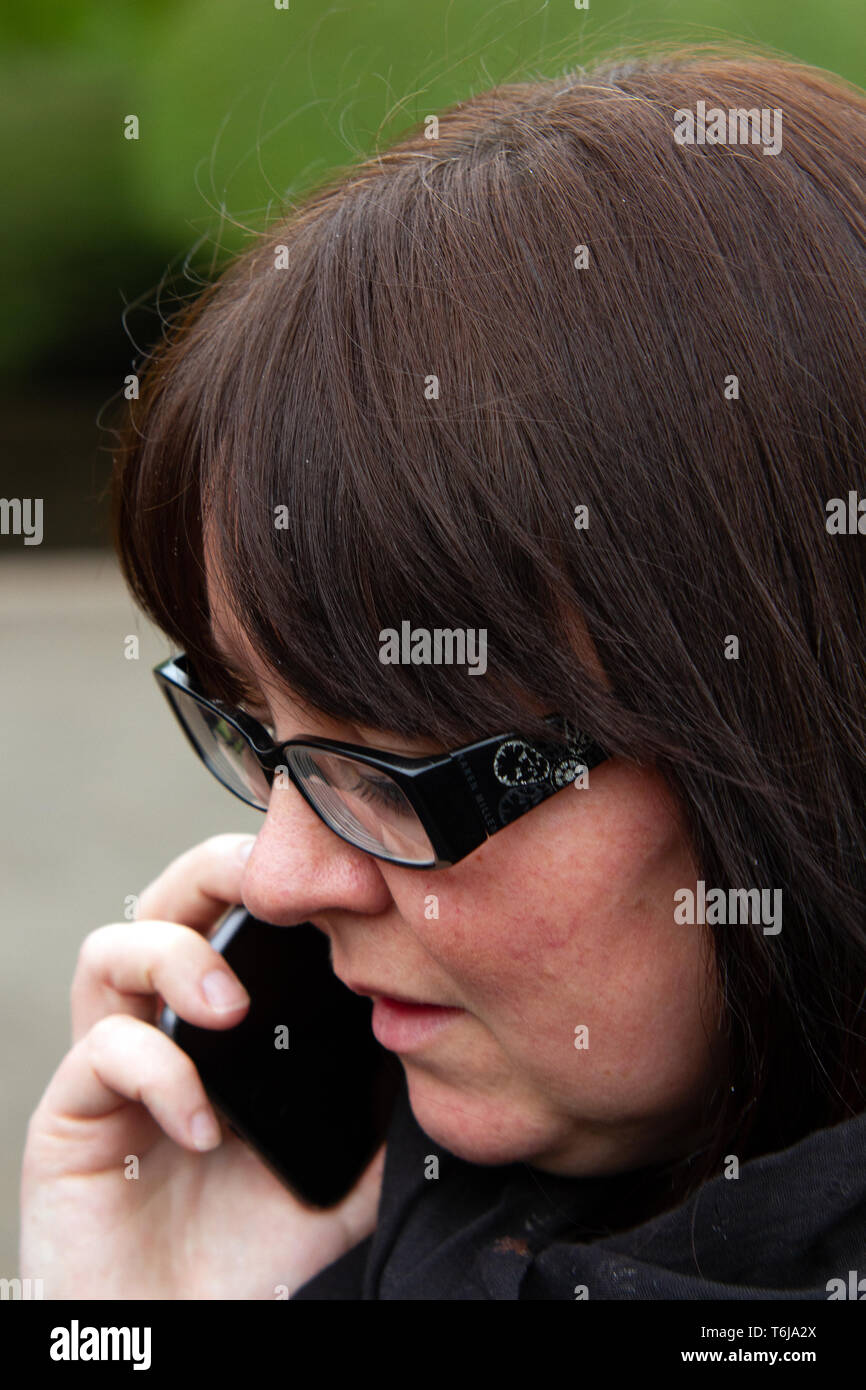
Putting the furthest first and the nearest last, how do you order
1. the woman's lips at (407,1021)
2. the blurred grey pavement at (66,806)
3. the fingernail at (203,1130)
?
the blurred grey pavement at (66,806) → the fingernail at (203,1130) → the woman's lips at (407,1021)

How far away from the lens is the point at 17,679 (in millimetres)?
7344

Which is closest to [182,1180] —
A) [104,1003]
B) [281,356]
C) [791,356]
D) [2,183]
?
[104,1003]

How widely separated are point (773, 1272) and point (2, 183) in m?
9.33

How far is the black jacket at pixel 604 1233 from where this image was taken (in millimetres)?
1173

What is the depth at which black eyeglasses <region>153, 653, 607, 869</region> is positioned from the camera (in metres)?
1.16

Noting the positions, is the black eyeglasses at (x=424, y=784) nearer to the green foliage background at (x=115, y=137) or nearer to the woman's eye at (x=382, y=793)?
the woman's eye at (x=382, y=793)

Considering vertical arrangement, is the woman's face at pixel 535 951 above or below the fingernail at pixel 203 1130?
above

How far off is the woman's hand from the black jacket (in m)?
0.11

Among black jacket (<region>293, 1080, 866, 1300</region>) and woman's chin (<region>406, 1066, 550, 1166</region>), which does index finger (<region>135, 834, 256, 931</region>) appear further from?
woman's chin (<region>406, 1066, 550, 1166</region>)

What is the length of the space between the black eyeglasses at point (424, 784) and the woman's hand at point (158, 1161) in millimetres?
514
